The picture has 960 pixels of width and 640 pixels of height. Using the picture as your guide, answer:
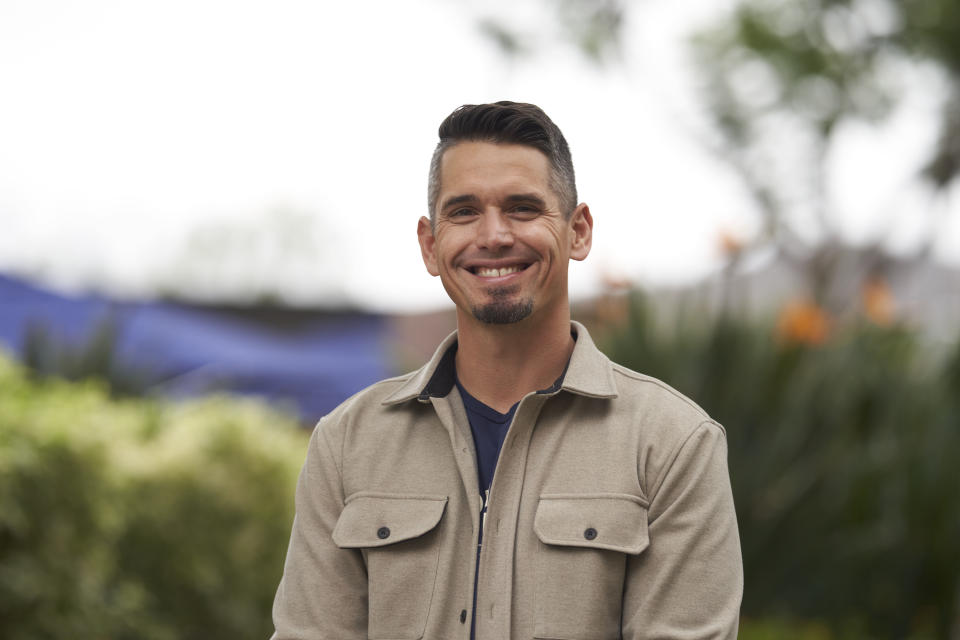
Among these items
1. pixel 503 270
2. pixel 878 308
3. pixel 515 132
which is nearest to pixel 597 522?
pixel 503 270

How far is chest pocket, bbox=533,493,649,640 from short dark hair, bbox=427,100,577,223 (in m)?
0.56

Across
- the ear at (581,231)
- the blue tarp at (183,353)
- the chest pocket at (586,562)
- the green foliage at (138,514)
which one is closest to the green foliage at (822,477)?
the green foliage at (138,514)

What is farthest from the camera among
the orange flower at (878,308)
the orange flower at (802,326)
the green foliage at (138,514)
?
the orange flower at (878,308)

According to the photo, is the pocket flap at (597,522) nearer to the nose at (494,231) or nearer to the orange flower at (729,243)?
the nose at (494,231)

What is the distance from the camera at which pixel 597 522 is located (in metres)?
2.03

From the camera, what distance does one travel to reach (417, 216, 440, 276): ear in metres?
2.26

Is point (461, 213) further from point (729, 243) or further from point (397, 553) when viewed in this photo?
point (729, 243)

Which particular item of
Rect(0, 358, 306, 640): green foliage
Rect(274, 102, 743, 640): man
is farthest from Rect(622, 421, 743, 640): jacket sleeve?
Rect(0, 358, 306, 640): green foliage

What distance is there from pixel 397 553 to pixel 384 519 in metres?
0.07

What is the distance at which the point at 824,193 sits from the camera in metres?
13.7

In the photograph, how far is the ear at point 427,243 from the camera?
2.26 metres

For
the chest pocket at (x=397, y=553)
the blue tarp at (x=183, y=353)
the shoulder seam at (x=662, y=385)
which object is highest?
the shoulder seam at (x=662, y=385)

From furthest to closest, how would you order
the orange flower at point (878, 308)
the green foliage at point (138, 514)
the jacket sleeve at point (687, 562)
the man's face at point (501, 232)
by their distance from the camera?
the orange flower at point (878, 308), the green foliage at point (138, 514), the man's face at point (501, 232), the jacket sleeve at point (687, 562)

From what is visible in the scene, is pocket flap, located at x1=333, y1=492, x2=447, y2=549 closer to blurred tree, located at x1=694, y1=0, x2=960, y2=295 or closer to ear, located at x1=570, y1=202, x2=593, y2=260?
ear, located at x1=570, y1=202, x2=593, y2=260
